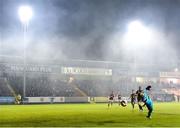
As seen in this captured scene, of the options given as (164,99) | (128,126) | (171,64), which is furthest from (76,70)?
(128,126)

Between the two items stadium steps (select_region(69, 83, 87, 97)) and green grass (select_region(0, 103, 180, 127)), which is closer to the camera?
green grass (select_region(0, 103, 180, 127))

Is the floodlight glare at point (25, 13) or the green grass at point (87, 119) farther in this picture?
the floodlight glare at point (25, 13)

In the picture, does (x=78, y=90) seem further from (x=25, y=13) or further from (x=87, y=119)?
(x=87, y=119)

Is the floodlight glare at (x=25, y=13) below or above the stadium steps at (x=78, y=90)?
above

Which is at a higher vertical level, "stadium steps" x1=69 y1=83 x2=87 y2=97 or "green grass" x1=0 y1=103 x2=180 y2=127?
"stadium steps" x1=69 y1=83 x2=87 y2=97

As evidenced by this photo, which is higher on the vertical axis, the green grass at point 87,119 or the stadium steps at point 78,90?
the stadium steps at point 78,90

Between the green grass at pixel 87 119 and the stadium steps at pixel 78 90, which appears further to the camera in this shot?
the stadium steps at pixel 78 90

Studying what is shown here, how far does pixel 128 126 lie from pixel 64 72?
2488 inches

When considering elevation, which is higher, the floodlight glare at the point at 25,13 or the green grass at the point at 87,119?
the floodlight glare at the point at 25,13

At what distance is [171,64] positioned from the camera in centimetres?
9775

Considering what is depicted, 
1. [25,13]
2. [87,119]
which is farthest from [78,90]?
[87,119]

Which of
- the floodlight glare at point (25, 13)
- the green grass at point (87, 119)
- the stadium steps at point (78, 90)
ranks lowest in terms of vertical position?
the green grass at point (87, 119)

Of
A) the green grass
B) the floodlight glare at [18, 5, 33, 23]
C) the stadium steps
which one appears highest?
the floodlight glare at [18, 5, 33, 23]

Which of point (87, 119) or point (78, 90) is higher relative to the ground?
point (78, 90)
